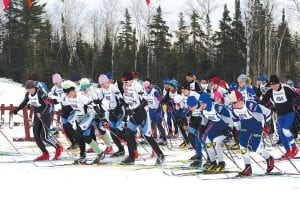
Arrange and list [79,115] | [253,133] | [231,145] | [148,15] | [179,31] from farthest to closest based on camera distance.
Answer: [179,31] → [148,15] → [231,145] → [79,115] → [253,133]

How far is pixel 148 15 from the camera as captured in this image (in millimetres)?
43438

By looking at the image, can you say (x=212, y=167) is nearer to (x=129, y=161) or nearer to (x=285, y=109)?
(x=129, y=161)

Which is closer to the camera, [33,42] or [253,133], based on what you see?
[253,133]

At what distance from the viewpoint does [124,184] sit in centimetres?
733

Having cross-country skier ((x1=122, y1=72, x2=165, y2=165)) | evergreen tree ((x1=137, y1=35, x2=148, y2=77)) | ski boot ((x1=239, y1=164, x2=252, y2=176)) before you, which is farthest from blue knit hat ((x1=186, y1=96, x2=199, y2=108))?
evergreen tree ((x1=137, y1=35, x2=148, y2=77))

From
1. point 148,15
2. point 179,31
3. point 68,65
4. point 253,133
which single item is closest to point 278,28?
point 179,31

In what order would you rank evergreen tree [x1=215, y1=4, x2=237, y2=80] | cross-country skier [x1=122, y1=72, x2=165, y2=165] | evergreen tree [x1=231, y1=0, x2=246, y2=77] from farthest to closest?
evergreen tree [x1=215, y1=4, x2=237, y2=80], evergreen tree [x1=231, y1=0, x2=246, y2=77], cross-country skier [x1=122, y1=72, x2=165, y2=165]

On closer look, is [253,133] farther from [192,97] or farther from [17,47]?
[17,47]

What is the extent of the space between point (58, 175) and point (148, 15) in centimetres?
3648

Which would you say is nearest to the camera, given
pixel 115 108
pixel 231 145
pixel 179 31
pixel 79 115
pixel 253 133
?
pixel 253 133

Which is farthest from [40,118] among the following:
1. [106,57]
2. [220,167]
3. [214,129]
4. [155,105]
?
[106,57]

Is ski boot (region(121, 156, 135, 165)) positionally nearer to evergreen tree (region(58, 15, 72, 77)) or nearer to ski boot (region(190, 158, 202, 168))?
ski boot (region(190, 158, 202, 168))

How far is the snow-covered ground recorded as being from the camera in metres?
6.46

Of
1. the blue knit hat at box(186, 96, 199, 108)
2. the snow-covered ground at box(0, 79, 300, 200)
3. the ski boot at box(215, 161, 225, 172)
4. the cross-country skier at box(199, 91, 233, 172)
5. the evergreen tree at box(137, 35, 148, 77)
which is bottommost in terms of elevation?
the snow-covered ground at box(0, 79, 300, 200)
